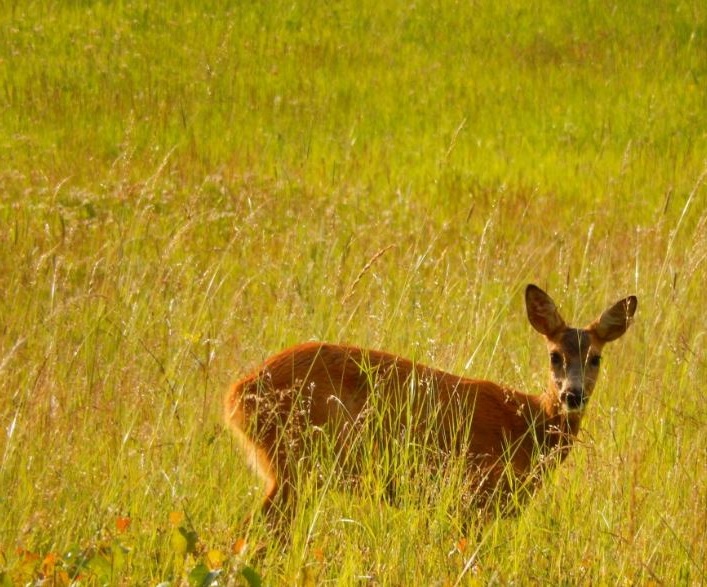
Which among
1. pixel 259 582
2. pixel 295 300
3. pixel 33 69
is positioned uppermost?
pixel 259 582

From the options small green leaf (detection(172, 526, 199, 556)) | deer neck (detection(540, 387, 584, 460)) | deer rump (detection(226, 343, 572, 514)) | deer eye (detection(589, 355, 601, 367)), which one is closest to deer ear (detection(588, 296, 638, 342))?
deer eye (detection(589, 355, 601, 367))

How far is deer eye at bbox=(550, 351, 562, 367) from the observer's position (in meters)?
5.62

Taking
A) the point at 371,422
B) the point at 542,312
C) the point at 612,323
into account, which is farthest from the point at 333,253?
the point at 371,422

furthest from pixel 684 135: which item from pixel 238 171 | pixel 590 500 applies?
pixel 590 500

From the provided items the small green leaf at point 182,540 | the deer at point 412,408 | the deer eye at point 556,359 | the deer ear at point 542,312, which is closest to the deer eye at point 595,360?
the deer at point 412,408

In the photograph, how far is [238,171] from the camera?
10492 mm

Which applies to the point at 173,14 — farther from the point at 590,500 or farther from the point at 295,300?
the point at 590,500

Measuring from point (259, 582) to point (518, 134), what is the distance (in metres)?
9.81

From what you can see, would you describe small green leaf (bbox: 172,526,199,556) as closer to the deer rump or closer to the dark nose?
the deer rump

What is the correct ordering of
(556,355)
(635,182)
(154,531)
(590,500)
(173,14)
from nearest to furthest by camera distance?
(154,531), (590,500), (556,355), (635,182), (173,14)

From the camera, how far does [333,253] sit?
8164 mm

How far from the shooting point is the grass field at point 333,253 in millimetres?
4035

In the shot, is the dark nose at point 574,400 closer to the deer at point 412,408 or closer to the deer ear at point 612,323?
the deer at point 412,408

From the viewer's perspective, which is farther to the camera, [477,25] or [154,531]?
[477,25]
